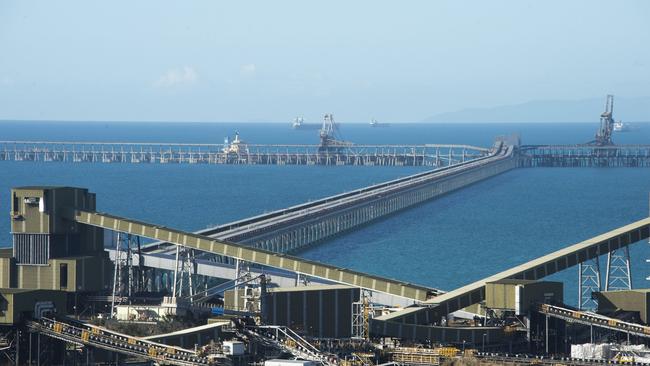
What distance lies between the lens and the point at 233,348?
60.1 m

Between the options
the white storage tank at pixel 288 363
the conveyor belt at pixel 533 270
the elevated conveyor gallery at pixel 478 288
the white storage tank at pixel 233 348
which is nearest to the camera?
the white storage tank at pixel 288 363

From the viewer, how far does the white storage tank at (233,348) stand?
60.0m

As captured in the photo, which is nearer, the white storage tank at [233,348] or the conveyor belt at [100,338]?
the white storage tank at [233,348]

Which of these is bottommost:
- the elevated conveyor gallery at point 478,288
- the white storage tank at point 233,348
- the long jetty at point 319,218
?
the long jetty at point 319,218

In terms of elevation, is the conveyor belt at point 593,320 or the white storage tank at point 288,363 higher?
the conveyor belt at point 593,320

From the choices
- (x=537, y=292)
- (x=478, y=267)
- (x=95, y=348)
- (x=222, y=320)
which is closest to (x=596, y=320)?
(x=537, y=292)

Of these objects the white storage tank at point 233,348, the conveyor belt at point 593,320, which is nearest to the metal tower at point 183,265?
the white storage tank at point 233,348

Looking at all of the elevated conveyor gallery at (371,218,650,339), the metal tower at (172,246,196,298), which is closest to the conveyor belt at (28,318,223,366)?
the elevated conveyor gallery at (371,218,650,339)

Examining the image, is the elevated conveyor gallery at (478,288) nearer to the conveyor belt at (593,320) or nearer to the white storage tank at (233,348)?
the conveyor belt at (593,320)

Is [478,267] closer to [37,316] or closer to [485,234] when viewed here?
[485,234]

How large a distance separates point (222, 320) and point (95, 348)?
5.23 m

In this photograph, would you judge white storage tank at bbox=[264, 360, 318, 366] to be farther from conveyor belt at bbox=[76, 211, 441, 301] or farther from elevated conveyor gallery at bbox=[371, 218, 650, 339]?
conveyor belt at bbox=[76, 211, 441, 301]

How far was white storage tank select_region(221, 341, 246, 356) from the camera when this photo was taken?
197ft

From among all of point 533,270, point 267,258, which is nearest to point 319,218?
point 267,258
